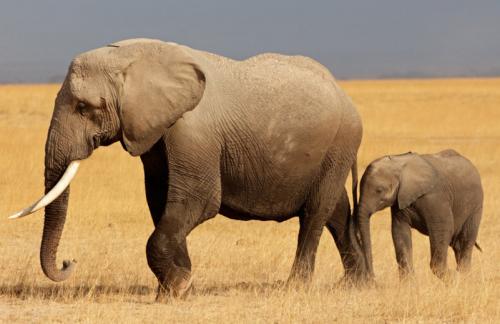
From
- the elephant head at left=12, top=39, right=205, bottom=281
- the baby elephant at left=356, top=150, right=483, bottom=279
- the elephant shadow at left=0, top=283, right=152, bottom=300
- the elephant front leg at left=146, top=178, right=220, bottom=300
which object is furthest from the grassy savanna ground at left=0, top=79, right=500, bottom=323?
the elephant head at left=12, top=39, right=205, bottom=281

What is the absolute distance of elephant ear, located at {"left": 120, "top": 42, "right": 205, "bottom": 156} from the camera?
8805mm

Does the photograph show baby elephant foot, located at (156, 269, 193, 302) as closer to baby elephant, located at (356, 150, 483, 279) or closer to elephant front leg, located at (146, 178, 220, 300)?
elephant front leg, located at (146, 178, 220, 300)

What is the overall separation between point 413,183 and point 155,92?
3510 mm

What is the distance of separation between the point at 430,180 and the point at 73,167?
14.1ft

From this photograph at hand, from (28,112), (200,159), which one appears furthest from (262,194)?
(28,112)

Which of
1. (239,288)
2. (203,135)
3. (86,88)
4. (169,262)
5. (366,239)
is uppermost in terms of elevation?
(86,88)

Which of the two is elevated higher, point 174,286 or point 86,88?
point 86,88

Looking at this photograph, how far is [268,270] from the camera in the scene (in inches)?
478

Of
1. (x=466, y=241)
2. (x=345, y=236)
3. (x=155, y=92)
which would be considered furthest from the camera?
(x=466, y=241)

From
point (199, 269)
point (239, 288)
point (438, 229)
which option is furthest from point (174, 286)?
point (438, 229)

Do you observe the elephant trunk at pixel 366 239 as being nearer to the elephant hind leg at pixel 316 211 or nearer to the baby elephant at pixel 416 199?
the baby elephant at pixel 416 199

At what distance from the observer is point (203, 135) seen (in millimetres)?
9094

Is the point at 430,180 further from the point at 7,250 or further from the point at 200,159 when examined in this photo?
the point at 7,250

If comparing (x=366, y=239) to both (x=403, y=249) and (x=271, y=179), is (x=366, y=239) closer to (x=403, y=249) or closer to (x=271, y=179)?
(x=403, y=249)
